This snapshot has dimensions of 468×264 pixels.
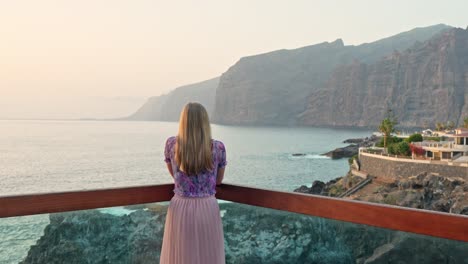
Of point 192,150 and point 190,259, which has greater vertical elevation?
point 192,150

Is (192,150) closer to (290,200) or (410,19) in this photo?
(290,200)

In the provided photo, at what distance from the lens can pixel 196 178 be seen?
2.24m

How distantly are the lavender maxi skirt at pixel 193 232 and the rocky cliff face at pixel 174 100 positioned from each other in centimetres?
9296

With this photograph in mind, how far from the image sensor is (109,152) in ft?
206

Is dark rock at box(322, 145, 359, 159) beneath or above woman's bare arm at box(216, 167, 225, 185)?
beneath

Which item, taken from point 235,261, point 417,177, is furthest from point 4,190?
point 235,261

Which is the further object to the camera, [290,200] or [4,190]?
[4,190]

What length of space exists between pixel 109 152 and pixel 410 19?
94.1 m

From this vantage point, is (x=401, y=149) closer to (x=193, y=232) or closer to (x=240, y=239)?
(x=240, y=239)

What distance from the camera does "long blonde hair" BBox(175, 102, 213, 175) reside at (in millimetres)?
2133

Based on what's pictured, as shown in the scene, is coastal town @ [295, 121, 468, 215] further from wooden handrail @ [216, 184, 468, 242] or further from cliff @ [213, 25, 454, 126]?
cliff @ [213, 25, 454, 126]

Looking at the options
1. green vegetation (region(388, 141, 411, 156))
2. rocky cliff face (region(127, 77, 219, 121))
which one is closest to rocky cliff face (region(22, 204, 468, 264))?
green vegetation (region(388, 141, 411, 156))

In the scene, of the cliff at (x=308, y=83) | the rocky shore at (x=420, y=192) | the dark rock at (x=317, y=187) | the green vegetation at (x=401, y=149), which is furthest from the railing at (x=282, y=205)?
the cliff at (x=308, y=83)

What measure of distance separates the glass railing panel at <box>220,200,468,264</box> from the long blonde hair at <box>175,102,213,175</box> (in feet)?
1.42
